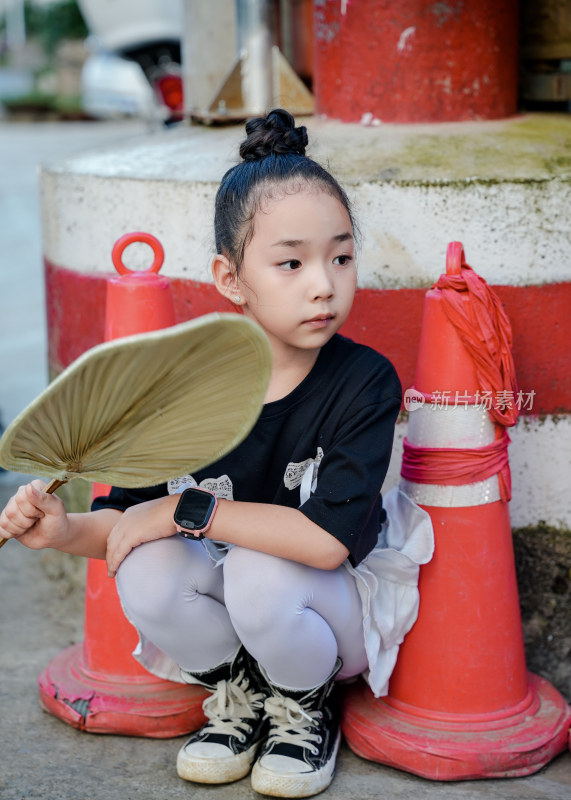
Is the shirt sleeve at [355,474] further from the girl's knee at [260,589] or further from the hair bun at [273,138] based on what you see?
the hair bun at [273,138]

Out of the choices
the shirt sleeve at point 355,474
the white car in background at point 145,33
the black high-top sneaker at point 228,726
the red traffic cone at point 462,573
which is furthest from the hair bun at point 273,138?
the white car in background at point 145,33

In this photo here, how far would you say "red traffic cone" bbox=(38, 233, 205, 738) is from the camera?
2.05 m

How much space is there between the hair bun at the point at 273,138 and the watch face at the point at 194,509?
585mm

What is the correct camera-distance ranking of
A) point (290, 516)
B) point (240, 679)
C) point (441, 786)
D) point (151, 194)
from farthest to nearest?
1. point (151, 194)
2. point (240, 679)
3. point (441, 786)
4. point (290, 516)

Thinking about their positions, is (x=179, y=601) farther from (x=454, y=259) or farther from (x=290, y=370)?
(x=454, y=259)

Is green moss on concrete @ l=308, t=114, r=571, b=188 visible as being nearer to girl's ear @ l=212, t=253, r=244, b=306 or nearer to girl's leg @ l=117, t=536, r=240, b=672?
girl's ear @ l=212, t=253, r=244, b=306

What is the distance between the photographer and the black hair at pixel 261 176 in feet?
5.89

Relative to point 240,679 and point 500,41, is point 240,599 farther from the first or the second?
point 500,41

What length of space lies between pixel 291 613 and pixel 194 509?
0.24m

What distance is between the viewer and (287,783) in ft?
5.98

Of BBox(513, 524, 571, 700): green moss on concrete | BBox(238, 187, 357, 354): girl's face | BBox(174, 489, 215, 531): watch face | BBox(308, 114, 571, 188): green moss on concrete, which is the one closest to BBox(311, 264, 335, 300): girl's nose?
BBox(238, 187, 357, 354): girl's face

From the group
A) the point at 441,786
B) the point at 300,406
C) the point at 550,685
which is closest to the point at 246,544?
the point at 300,406

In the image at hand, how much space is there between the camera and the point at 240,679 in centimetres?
200

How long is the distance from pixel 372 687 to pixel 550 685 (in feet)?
1.32
